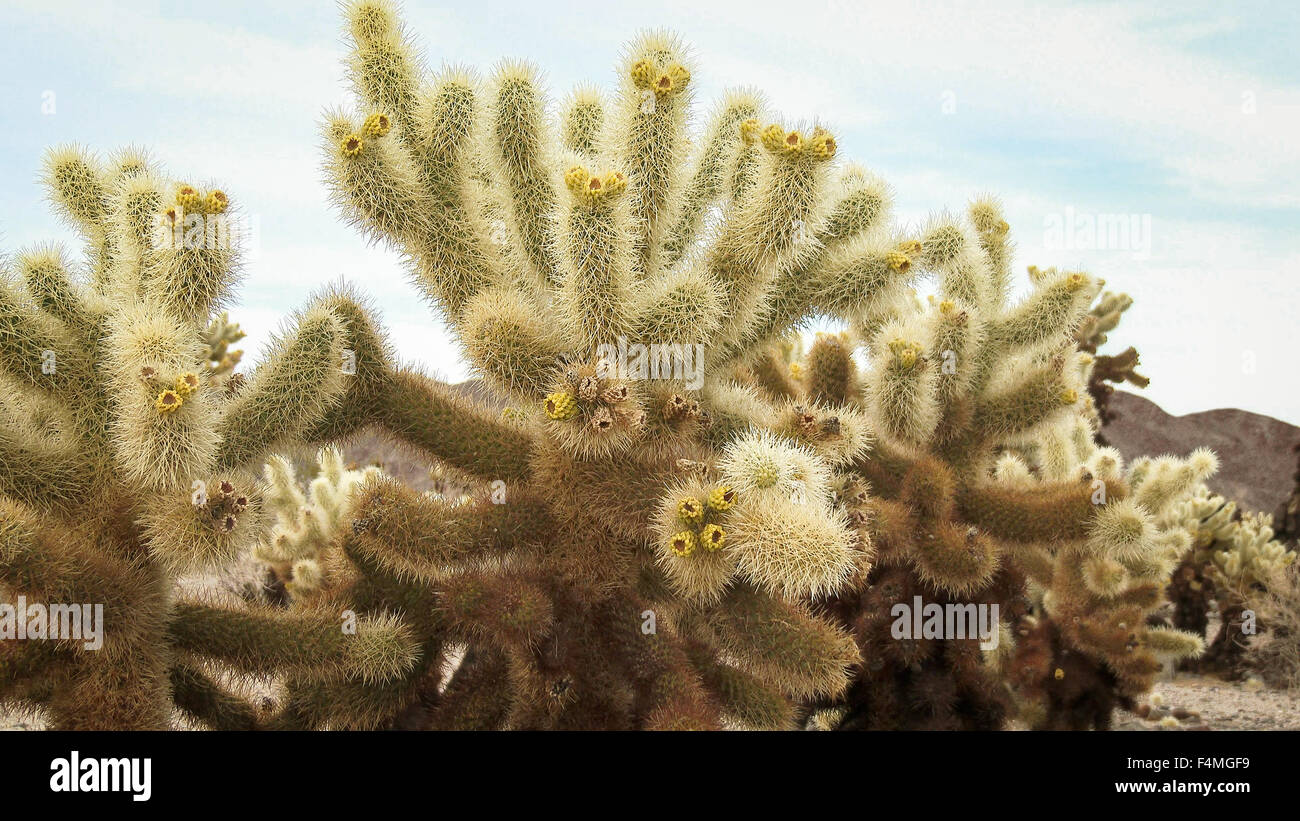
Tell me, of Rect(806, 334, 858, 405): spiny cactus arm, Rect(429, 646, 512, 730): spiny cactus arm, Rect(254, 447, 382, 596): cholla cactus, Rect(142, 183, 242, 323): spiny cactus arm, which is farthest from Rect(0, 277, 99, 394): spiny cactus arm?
Rect(806, 334, 858, 405): spiny cactus arm

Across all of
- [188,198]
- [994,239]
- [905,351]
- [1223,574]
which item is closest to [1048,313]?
[994,239]

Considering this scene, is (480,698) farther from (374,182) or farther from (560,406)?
(374,182)

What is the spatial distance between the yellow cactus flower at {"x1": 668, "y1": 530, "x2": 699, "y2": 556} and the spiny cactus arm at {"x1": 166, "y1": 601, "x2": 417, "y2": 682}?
1.59 meters

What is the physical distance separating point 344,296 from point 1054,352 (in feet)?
13.6

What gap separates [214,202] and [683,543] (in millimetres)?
2236

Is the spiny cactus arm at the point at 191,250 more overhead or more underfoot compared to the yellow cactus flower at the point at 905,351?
more overhead

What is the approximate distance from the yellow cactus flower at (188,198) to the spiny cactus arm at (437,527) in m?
1.27

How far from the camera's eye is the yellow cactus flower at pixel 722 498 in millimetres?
3102

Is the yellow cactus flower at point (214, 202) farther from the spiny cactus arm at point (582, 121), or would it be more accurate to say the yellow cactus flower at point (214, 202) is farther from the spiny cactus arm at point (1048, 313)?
the spiny cactus arm at point (1048, 313)

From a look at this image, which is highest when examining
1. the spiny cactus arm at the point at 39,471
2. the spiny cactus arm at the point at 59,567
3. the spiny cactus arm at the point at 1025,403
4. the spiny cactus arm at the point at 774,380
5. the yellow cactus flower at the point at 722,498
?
the spiny cactus arm at the point at 774,380

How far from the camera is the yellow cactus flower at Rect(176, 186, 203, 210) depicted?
11.5 ft

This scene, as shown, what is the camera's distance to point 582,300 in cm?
336

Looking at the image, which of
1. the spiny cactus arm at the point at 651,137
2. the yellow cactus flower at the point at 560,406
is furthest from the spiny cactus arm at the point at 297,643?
the spiny cactus arm at the point at 651,137

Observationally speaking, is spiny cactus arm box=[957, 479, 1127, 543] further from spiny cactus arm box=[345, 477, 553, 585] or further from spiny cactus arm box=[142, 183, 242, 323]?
spiny cactus arm box=[142, 183, 242, 323]
